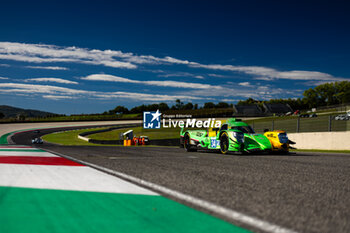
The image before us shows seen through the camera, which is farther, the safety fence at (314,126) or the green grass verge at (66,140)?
the green grass verge at (66,140)

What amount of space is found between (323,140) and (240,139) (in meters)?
8.26

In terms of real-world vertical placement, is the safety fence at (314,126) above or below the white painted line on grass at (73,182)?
above

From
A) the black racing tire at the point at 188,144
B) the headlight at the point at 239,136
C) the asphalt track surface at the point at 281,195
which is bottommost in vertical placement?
the black racing tire at the point at 188,144

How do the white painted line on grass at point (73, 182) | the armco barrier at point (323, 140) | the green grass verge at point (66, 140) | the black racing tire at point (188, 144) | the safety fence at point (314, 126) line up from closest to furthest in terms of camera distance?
the white painted line on grass at point (73, 182) → the black racing tire at point (188, 144) → the armco barrier at point (323, 140) → the safety fence at point (314, 126) → the green grass verge at point (66, 140)

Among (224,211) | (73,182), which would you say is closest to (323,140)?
(73,182)

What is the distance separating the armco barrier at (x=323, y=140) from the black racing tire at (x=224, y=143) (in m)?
8.06

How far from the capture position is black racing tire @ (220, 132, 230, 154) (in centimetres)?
1187

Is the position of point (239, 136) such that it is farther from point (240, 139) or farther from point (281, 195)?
point (281, 195)

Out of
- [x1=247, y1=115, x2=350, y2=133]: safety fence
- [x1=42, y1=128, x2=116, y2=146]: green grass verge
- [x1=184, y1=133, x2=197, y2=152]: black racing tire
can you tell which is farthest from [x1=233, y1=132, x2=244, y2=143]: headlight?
[x1=42, y1=128, x2=116, y2=146]: green grass verge

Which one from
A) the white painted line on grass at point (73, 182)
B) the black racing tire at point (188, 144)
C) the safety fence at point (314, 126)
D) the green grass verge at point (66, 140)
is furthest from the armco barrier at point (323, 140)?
the green grass verge at point (66, 140)

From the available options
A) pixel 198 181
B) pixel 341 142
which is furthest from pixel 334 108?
pixel 198 181

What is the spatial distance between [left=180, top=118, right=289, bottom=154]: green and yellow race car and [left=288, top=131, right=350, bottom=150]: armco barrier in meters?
5.97

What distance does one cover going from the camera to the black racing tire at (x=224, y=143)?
11867 millimetres

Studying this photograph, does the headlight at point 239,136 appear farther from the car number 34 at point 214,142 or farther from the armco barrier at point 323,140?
the armco barrier at point 323,140
